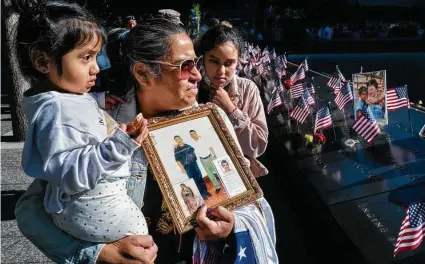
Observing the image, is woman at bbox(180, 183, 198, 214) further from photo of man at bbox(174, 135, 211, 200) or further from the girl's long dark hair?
the girl's long dark hair

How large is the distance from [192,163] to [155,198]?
0.68 feet

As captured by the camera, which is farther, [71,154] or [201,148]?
[201,148]

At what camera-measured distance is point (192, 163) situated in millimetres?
1607

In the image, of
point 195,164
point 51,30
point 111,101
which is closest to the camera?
point 51,30

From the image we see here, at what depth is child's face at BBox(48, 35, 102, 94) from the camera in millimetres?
1429

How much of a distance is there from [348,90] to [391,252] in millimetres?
4450

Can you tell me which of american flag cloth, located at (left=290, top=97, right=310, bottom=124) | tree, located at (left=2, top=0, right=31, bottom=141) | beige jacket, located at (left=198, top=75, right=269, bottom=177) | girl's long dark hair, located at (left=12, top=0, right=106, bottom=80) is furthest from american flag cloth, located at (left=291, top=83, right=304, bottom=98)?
girl's long dark hair, located at (left=12, top=0, right=106, bottom=80)

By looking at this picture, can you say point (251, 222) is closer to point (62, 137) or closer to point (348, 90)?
point (62, 137)

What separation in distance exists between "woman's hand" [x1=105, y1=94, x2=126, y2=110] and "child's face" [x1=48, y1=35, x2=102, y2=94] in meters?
0.28

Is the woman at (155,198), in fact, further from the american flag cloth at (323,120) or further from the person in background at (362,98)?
the person in background at (362,98)

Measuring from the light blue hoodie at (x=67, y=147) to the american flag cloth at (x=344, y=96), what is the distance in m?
6.17

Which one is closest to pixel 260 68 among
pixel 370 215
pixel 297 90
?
pixel 297 90

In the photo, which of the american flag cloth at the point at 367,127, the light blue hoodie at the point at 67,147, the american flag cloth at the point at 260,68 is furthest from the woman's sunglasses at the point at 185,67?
the american flag cloth at the point at 260,68

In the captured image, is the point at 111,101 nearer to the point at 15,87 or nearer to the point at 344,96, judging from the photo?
the point at 344,96
